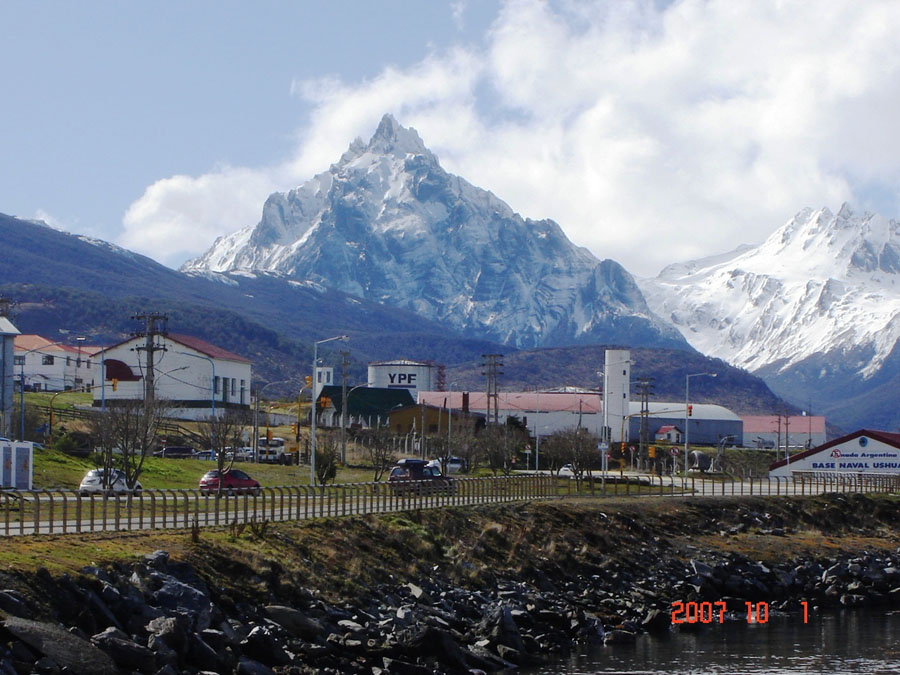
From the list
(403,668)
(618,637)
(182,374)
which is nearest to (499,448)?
(182,374)

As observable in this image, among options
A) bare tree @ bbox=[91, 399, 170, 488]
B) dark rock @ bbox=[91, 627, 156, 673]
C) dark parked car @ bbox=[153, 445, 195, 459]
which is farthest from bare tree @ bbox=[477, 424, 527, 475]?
dark rock @ bbox=[91, 627, 156, 673]

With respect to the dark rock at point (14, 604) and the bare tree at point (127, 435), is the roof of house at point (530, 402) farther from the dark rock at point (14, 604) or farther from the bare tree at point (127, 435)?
the dark rock at point (14, 604)

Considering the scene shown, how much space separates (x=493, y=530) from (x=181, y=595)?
824 inches

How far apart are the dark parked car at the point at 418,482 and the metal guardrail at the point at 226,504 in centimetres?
6

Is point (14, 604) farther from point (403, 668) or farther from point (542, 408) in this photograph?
point (542, 408)

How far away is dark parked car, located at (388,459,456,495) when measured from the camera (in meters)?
52.8

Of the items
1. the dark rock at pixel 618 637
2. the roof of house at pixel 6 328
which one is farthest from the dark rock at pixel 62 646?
the roof of house at pixel 6 328

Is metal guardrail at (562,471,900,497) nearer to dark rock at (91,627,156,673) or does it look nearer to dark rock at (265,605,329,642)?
dark rock at (265,605,329,642)

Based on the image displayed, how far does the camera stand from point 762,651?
40812 millimetres

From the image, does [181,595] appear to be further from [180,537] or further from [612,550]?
[612,550]

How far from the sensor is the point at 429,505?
53156mm

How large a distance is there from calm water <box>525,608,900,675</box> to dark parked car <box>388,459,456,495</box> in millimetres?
13628

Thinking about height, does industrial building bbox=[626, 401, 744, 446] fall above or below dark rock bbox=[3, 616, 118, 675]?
above
